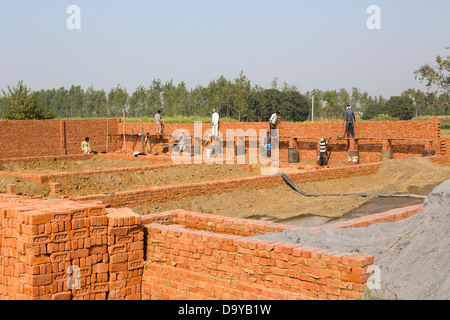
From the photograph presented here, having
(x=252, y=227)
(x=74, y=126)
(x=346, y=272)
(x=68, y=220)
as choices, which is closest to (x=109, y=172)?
(x=252, y=227)

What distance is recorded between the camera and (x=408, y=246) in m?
4.96

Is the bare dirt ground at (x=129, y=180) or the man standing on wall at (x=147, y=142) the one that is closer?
the bare dirt ground at (x=129, y=180)

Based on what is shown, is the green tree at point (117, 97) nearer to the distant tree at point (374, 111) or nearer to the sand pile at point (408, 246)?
the distant tree at point (374, 111)

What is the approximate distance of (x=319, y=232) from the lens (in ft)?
19.6

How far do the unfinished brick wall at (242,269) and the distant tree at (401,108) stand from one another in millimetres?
45726

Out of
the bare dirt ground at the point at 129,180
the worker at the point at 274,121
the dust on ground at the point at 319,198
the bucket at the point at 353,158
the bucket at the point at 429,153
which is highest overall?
the worker at the point at 274,121

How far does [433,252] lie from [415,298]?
640 mm

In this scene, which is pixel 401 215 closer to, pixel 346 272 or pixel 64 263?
pixel 346 272

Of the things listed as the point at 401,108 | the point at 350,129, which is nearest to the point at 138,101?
the point at 401,108

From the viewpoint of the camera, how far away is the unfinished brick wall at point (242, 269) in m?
4.45

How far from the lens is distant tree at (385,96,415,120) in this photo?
48.9m

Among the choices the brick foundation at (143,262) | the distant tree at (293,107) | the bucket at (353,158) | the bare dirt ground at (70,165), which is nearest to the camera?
the brick foundation at (143,262)

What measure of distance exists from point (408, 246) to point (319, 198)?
23.1 feet

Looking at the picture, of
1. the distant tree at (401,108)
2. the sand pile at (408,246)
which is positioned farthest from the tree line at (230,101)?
the sand pile at (408,246)
